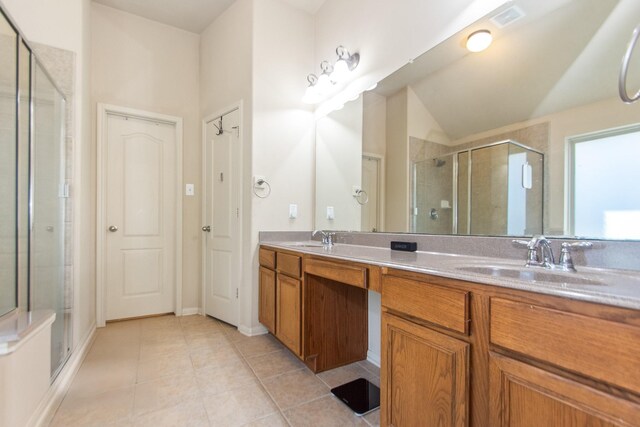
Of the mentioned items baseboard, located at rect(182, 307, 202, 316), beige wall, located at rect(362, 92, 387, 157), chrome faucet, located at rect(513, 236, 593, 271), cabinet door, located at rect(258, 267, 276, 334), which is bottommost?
baseboard, located at rect(182, 307, 202, 316)

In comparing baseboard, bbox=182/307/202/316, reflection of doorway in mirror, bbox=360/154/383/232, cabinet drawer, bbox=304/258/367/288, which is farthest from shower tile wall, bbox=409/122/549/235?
baseboard, bbox=182/307/202/316

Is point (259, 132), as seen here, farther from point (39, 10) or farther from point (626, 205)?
point (626, 205)

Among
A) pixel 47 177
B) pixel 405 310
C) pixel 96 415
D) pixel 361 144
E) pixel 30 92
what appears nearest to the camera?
pixel 405 310

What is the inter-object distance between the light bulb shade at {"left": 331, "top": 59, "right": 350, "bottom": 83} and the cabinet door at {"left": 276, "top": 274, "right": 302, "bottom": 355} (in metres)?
1.65

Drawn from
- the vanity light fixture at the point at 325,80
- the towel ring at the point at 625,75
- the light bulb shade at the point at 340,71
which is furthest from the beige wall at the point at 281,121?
the towel ring at the point at 625,75

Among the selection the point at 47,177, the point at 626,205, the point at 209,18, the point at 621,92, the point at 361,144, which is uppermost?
the point at 209,18

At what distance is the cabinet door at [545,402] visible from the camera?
2.09 ft

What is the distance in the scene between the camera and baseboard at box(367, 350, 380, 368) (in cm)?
203

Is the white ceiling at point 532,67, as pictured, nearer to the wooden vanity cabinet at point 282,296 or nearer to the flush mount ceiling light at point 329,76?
the flush mount ceiling light at point 329,76

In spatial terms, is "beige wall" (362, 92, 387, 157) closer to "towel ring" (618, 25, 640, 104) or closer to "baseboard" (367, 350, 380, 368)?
"towel ring" (618, 25, 640, 104)

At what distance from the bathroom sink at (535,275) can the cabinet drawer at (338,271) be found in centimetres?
47

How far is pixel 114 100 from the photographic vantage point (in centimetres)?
286

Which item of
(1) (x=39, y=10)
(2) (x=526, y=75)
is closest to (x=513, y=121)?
(2) (x=526, y=75)

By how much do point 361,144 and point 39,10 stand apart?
2346mm
